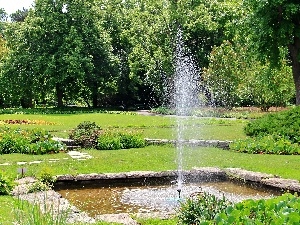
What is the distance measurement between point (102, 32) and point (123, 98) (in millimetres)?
6263

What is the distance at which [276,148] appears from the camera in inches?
540

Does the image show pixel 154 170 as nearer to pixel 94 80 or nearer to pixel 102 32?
pixel 94 80

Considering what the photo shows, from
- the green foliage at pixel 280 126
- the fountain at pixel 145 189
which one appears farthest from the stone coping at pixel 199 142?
the fountain at pixel 145 189

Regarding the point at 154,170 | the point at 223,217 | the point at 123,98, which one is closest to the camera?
the point at 223,217

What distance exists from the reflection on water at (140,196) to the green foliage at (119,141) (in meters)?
5.22

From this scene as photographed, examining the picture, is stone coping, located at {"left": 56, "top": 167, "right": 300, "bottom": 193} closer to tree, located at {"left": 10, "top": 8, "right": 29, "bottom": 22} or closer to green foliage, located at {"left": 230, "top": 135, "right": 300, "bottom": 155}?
green foliage, located at {"left": 230, "top": 135, "right": 300, "bottom": 155}

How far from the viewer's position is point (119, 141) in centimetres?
1513

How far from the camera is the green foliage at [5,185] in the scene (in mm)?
8180

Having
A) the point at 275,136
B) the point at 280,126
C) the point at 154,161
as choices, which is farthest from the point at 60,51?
the point at 154,161

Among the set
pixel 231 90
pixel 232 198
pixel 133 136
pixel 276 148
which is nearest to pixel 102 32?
pixel 231 90

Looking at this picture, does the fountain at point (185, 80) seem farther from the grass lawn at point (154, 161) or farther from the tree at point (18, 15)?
the tree at point (18, 15)

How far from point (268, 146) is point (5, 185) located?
8.39 meters

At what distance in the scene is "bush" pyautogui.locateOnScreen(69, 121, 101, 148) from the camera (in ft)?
49.8

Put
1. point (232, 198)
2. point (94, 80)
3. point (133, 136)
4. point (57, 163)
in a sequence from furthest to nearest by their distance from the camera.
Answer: point (94, 80)
point (133, 136)
point (57, 163)
point (232, 198)
